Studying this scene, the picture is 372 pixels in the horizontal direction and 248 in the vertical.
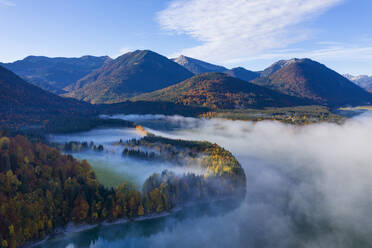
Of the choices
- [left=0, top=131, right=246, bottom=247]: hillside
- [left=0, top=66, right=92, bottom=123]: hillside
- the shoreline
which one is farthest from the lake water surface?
[left=0, top=66, right=92, bottom=123]: hillside

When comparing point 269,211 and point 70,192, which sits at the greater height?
point 70,192

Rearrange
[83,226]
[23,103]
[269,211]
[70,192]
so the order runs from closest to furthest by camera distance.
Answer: [83,226], [70,192], [269,211], [23,103]

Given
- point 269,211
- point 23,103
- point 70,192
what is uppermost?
point 23,103

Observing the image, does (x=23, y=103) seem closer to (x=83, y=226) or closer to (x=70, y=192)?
(x=70, y=192)

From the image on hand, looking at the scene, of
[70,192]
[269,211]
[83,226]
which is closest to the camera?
[83,226]

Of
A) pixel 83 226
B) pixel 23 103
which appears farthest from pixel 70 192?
pixel 23 103

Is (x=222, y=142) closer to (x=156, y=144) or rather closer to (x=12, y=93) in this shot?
(x=156, y=144)

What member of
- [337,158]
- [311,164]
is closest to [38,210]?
[311,164]

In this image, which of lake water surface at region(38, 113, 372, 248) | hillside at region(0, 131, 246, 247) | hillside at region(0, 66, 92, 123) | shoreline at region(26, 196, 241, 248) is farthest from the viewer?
hillside at region(0, 66, 92, 123)

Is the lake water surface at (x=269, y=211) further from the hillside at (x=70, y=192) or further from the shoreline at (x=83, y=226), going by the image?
the hillside at (x=70, y=192)

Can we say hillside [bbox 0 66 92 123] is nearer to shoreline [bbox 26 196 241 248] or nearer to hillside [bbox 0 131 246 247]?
hillside [bbox 0 131 246 247]

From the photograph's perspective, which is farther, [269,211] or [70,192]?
[269,211]
